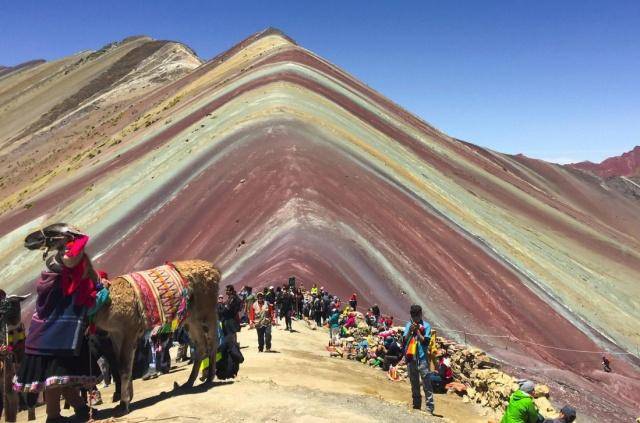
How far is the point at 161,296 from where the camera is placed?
29.9ft

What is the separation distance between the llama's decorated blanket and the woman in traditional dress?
87 cm

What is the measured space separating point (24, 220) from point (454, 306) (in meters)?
33.8

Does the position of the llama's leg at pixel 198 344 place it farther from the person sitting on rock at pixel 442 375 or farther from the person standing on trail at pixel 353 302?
the person standing on trail at pixel 353 302

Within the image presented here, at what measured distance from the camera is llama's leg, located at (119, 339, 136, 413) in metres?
8.55

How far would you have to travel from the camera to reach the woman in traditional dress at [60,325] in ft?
25.8

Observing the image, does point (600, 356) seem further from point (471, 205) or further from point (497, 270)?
point (471, 205)

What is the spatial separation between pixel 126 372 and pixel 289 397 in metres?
2.36

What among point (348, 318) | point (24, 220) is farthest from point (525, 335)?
point (24, 220)

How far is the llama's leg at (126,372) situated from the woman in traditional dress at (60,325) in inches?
18.2

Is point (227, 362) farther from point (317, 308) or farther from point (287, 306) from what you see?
point (317, 308)

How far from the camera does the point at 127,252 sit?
31953 mm

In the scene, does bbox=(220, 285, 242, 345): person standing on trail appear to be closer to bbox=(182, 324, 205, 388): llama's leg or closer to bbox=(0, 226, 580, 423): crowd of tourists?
bbox=(0, 226, 580, 423): crowd of tourists

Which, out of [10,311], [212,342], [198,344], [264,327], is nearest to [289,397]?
[212,342]

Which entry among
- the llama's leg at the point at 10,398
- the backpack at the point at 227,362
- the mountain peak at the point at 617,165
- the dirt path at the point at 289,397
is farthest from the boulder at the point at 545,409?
the mountain peak at the point at 617,165
